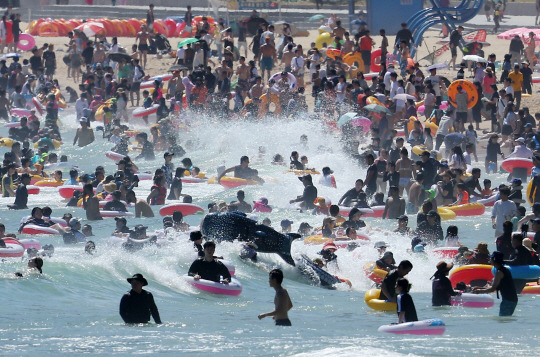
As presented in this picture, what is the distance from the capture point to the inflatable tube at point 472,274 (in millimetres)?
14828

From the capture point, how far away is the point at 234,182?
77.7ft

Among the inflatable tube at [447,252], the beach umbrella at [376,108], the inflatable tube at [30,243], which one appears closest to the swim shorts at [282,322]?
the inflatable tube at [447,252]

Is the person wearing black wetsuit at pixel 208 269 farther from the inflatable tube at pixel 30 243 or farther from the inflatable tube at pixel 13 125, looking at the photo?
the inflatable tube at pixel 13 125

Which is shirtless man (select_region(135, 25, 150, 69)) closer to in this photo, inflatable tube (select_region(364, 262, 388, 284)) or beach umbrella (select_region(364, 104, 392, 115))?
beach umbrella (select_region(364, 104, 392, 115))

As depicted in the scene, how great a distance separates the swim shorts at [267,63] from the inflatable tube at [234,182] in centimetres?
911

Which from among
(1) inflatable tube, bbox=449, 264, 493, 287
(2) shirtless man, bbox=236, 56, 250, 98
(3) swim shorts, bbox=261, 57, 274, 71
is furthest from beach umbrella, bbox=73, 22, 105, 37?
(1) inflatable tube, bbox=449, 264, 493, 287

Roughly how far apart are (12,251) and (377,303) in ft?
20.5

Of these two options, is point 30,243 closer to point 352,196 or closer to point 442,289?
point 352,196

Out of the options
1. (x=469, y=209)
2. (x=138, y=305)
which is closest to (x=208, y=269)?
(x=138, y=305)

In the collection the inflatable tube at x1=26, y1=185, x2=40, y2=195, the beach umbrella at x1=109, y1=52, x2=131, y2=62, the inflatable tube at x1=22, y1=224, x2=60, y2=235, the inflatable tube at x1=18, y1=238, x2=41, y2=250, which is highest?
the beach umbrella at x1=109, y1=52, x2=131, y2=62

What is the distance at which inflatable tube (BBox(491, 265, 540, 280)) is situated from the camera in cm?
1423

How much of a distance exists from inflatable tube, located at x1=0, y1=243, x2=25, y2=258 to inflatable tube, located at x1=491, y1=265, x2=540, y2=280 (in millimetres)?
7486

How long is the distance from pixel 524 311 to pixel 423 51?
22106 mm

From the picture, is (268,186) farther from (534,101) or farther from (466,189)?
(534,101)
